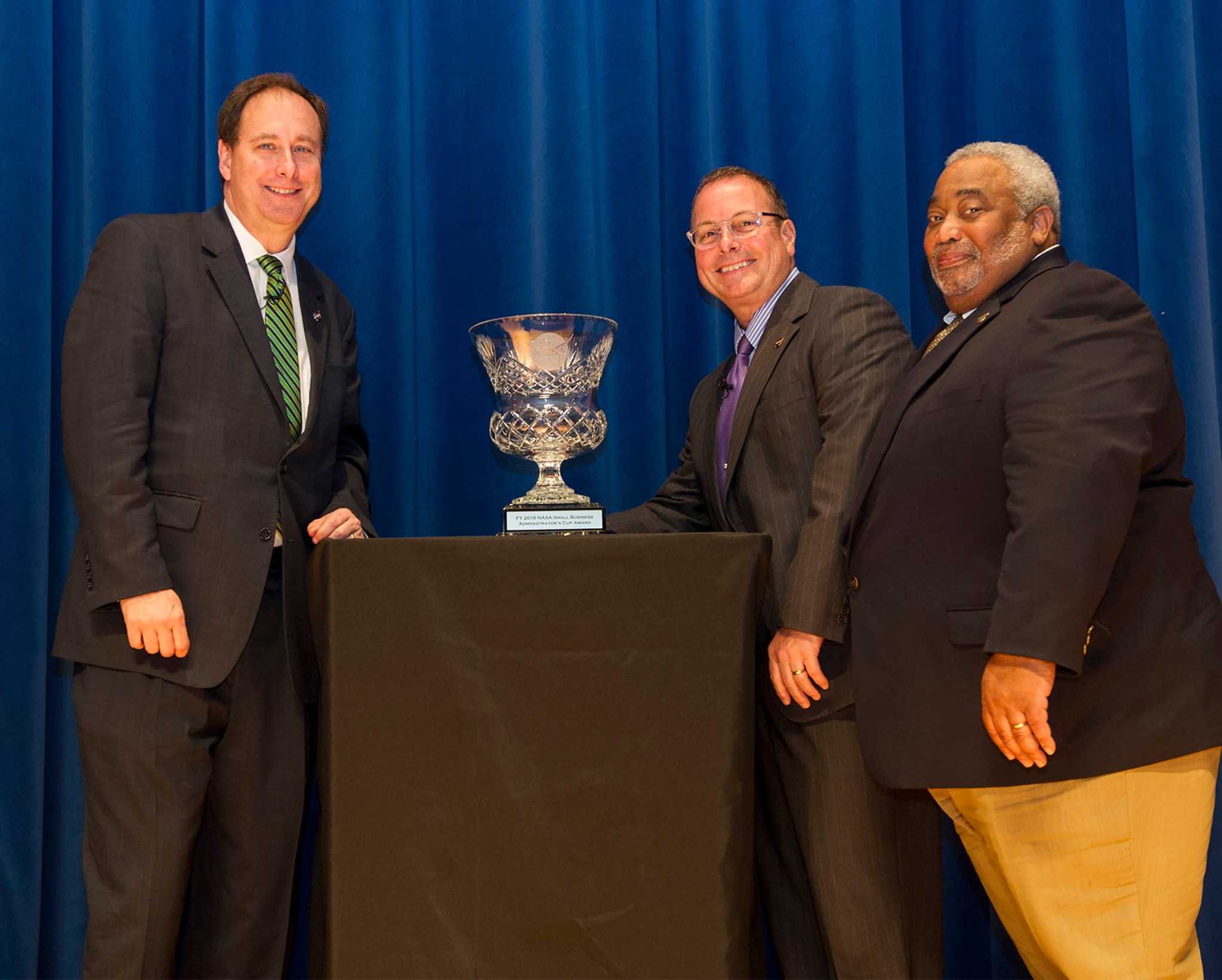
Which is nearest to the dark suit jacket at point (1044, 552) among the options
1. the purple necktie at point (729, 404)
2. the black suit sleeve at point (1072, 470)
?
the black suit sleeve at point (1072, 470)

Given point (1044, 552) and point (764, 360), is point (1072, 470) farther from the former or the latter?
point (764, 360)

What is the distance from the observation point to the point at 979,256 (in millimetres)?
1738

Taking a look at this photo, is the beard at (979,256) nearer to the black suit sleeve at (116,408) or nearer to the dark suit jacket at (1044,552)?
the dark suit jacket at (1044,552)

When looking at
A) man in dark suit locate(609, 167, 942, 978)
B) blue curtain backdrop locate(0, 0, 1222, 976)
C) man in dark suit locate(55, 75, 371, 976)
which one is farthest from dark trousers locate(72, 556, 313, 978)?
man in dark suit locate(609, 167, 942, 978)

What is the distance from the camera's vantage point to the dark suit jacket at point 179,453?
1.61 metres

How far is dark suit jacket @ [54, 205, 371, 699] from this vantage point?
1605 millimetres

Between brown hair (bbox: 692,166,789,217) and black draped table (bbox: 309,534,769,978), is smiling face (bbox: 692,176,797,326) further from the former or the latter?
black draped table (bbox: 309,534,769,978)

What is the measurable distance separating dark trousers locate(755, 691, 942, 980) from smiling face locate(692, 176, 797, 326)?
83 cm

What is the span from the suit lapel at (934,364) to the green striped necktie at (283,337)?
3.40ft

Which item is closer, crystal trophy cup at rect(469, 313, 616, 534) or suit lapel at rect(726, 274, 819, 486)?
crystal trophy cup at rect(469, 313, 616, 534)

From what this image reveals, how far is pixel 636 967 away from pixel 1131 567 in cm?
94

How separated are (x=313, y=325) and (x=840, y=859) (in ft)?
4.64

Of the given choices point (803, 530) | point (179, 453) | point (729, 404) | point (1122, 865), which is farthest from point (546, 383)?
point (1122, 865)

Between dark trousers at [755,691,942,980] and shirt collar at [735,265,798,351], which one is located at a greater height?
shirt collar at [735,265,798,351]
